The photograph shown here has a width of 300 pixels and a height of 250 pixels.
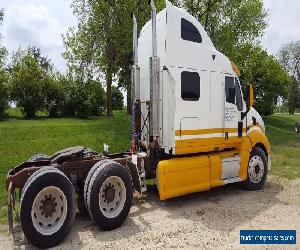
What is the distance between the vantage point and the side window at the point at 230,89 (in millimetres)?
10203

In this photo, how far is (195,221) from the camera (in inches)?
315

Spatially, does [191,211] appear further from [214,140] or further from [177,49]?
[177,49]

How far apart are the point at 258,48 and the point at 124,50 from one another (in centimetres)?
2095

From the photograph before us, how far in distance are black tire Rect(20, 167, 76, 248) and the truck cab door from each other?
4.90m

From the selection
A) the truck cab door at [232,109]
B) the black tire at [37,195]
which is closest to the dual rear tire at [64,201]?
the black tire at [37,195]

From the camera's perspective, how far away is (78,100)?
29.0m

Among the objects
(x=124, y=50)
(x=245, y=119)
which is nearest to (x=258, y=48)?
(x=124, y=50)

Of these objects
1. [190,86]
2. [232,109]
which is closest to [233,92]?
[232,109]

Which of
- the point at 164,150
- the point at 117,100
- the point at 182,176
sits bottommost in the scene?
the point at 182,176

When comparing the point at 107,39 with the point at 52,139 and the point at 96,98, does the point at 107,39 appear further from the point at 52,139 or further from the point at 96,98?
the point at 52,139

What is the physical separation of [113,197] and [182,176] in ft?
6.42

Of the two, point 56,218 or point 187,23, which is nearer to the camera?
point 56,218

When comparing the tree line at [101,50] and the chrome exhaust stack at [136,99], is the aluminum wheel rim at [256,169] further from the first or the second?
the tree line at [101,50]

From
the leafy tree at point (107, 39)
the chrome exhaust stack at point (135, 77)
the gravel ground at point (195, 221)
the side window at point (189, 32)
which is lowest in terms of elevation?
the gravel ground at point (195, 221)
